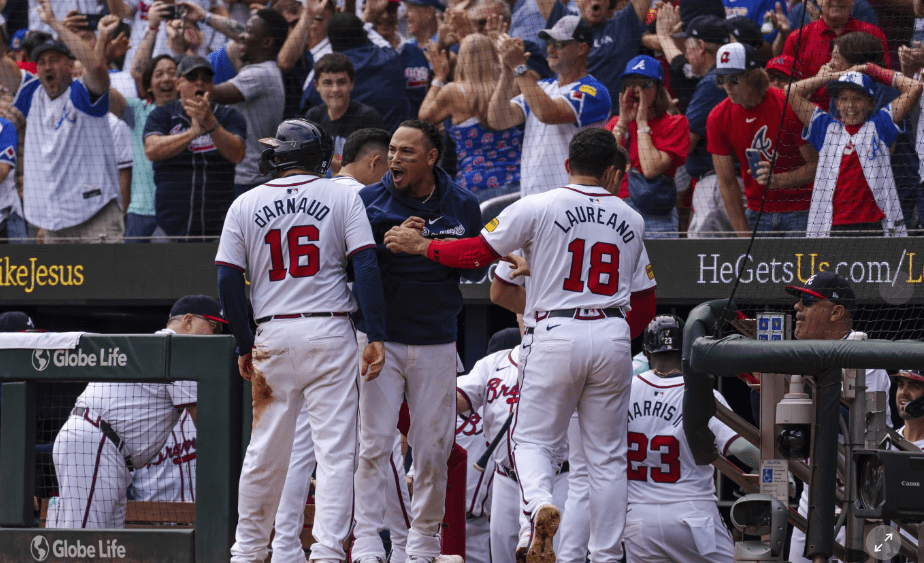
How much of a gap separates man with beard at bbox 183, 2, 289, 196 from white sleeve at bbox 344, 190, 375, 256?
13.9 ft

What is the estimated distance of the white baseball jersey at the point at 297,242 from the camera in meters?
4.55

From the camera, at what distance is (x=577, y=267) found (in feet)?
15.0

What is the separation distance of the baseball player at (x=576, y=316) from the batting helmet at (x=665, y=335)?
0.82 m

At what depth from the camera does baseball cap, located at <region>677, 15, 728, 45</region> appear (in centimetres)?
801

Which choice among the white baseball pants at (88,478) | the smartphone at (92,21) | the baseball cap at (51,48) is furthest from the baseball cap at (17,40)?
the white baseball pants at (88,478)

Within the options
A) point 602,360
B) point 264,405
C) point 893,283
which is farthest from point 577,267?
point 893,283

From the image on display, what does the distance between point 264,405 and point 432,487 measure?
82 centimetres

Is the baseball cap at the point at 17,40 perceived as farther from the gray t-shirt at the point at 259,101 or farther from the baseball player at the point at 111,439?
the baseball player at the point at 111,439

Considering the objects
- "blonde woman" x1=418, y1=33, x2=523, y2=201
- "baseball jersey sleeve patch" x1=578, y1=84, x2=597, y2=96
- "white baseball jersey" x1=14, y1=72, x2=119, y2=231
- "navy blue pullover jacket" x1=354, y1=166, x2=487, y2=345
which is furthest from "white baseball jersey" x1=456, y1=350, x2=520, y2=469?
"white baseball jersey" x1=14, y1=72, x2=119, y2=231

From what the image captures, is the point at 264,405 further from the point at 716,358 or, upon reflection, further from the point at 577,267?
the point at 716,358

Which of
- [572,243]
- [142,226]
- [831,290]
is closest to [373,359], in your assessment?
[572,243]

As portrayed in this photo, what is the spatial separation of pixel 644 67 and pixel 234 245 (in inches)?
164

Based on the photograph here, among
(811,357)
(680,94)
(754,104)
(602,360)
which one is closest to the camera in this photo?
(811,357)

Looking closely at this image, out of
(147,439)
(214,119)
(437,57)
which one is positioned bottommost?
(147,439)
